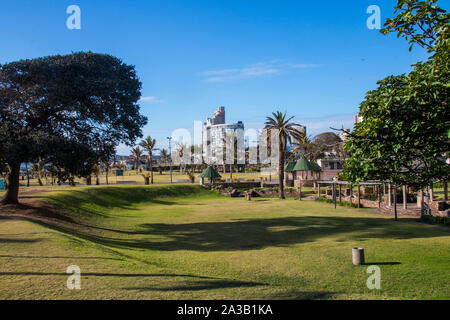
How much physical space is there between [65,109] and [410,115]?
17384 millimetres

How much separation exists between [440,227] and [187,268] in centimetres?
1402

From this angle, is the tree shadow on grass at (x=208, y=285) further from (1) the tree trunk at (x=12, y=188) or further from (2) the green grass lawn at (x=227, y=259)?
(1) the tree trunk at (x=12, y=188)

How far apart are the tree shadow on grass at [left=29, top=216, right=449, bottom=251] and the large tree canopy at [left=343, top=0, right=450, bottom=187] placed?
6152 mm

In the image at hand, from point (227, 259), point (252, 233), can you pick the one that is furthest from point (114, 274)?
point (252, 233)

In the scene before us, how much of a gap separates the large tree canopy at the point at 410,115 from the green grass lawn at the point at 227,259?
310cm

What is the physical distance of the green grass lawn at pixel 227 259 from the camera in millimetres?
7992

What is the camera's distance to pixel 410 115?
8570mm

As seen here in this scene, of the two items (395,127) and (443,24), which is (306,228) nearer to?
(395,127)

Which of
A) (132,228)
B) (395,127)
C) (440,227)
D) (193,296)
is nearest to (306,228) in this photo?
(440,227)

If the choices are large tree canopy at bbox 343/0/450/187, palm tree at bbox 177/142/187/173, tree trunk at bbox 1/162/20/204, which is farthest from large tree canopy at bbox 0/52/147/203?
palm tree at bbox 177/142/187/173

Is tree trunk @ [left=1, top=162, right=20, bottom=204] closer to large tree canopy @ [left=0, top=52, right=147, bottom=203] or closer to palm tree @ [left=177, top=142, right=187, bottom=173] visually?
large tree canopy @ [left=0, top=52, right=147, bottom=203]

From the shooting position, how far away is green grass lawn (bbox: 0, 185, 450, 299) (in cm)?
799
